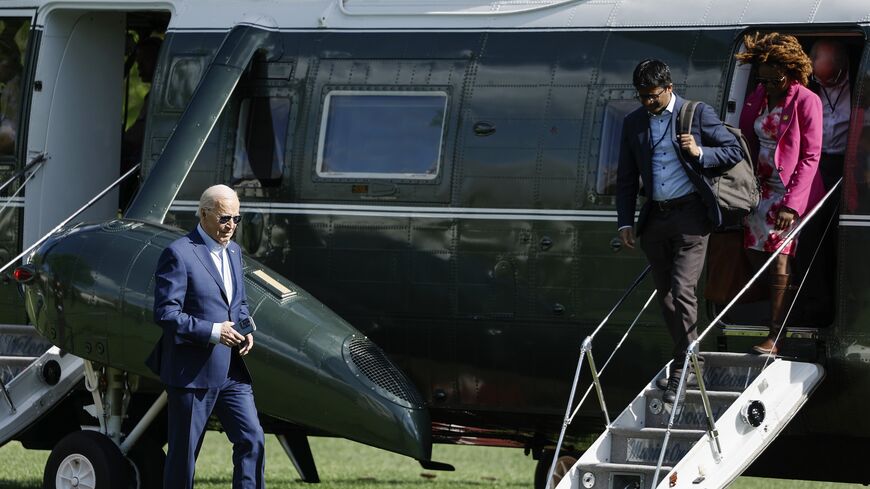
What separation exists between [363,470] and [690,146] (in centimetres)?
768

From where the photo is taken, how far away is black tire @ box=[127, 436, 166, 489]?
10.6 m

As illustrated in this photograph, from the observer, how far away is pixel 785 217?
9.08 meters

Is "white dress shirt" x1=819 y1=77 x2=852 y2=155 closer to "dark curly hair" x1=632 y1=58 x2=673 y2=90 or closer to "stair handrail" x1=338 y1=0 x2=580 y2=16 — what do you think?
"dark curly hair" x1=632 y1=58 x2=673 y2=90

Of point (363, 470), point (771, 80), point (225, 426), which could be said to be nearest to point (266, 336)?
point (225, 426)

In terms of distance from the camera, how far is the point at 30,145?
1154 cm

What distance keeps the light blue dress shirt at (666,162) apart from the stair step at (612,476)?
4.96 ft

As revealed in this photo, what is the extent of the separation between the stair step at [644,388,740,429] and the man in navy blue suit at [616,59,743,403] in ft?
0.35

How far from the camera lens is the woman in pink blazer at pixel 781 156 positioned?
907 centimetres

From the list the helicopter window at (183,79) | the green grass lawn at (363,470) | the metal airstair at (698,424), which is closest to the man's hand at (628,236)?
the metal airstair at (698,424)

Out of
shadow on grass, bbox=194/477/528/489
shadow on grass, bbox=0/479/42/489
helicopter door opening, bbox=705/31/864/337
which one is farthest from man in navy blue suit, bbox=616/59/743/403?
shadow on grass, bbox=0/479/42/489

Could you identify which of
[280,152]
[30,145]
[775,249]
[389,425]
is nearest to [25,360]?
[30,145]

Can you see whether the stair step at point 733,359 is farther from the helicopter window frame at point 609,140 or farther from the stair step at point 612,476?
the helicopter window frame at point 609,140

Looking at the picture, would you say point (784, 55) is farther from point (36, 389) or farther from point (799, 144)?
point (36, 389)

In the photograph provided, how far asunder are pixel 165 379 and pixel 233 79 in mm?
2778
